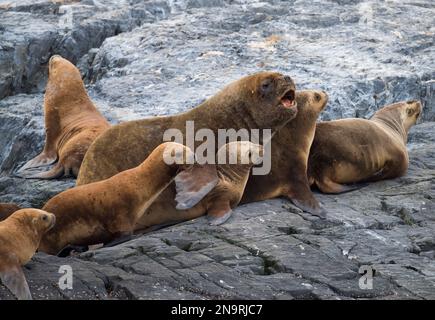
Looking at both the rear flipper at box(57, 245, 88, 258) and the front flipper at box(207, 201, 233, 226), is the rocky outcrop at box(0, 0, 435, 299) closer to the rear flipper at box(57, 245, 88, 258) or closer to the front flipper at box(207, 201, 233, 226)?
the front flipper at box(207, 201, 233, 226)

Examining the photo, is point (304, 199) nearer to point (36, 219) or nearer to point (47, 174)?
point (36, 219)

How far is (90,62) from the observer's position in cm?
1429

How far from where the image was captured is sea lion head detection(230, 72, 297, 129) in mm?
9648

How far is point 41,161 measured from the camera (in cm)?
1112

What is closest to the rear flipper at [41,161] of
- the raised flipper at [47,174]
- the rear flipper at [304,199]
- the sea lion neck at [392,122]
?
the raised flipper at [47,174]

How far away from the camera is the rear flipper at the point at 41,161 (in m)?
11.0

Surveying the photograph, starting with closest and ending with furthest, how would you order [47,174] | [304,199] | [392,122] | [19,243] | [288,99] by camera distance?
1. [19,243]
2. [304,199]
3. [288,99]
4. [47,174]
5. [392,122]

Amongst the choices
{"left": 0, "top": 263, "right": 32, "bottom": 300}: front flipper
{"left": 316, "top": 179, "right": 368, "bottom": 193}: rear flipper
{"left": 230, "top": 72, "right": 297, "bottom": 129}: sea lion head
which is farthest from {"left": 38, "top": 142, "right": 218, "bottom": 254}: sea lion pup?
{"left": 316, "top": 179, "right": 368, "bottom": 193}: rear flipper

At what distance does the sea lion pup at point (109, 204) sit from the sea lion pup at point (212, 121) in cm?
95

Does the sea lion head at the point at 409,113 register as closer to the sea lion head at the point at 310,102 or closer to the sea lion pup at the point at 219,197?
the sea lion head at the point at 310,102

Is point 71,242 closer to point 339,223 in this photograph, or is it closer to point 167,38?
point 339,223

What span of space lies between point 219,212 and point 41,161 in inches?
116

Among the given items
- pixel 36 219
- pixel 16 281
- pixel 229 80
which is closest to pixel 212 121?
pixel 36 219

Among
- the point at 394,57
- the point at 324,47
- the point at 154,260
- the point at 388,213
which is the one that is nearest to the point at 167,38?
the point at 324,47
